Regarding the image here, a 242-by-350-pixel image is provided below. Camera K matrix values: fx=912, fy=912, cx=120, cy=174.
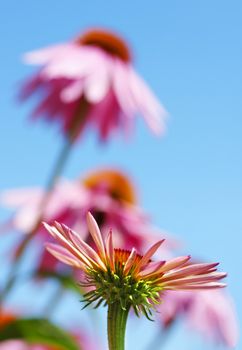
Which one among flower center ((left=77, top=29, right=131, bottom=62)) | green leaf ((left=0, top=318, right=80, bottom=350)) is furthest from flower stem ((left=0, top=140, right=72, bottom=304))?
flower center ((left=77, top=29, right=131, bottom=62))

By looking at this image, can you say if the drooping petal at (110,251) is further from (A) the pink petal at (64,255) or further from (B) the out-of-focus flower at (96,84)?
(B) the out-of-focus flower at (96,84)

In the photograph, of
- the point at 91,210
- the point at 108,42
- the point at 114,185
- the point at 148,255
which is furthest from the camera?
the point at 108,42

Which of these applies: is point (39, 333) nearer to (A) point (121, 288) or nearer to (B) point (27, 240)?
(B) point (27, 240)

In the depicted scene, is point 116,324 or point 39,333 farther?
point 39,333

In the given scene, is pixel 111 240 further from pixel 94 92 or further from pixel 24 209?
pixel 24 209

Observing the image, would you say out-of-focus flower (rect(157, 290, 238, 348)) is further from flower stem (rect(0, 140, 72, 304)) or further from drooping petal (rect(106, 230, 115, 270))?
drooping petal (rect(106, 230, 115, 270))

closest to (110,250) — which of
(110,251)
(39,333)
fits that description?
(110,251)
